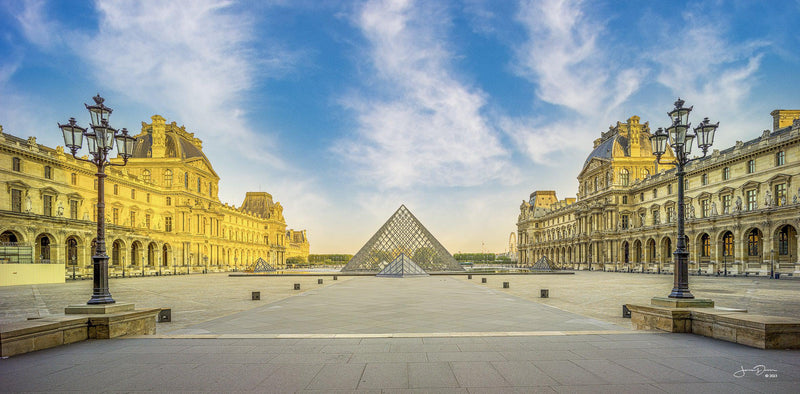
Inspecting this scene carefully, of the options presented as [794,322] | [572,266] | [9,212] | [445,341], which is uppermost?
[9,212]

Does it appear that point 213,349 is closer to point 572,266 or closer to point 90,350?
point 90,350

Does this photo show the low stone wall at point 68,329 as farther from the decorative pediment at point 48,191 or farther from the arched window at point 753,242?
the arched window at point 753,242

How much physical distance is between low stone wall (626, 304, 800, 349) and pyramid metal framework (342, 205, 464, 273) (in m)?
30.0

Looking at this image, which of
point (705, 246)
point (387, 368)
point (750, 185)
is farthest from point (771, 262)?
point (387, 368)

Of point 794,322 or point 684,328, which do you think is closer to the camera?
point 794,322

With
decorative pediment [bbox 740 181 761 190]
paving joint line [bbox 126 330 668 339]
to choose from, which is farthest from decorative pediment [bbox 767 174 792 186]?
paving joint line [bbox 126 330 668 339]

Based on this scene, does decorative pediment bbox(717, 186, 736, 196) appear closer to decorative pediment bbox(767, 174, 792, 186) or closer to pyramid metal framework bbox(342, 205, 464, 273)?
decorative pediment bbox(767, 174, 792, 186)

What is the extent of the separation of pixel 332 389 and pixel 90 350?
14.3ft

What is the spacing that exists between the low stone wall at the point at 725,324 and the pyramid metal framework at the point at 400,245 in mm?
30021

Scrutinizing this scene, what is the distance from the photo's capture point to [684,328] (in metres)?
7.25

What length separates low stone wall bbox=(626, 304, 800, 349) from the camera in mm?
5867

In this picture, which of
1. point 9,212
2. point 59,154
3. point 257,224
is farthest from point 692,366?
point 257,224

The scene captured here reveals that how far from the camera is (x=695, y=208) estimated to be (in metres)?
40.5

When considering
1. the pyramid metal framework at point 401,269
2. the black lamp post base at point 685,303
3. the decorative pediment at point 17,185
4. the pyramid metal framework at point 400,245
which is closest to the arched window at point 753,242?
the pyramid metal framework at point 400,245
